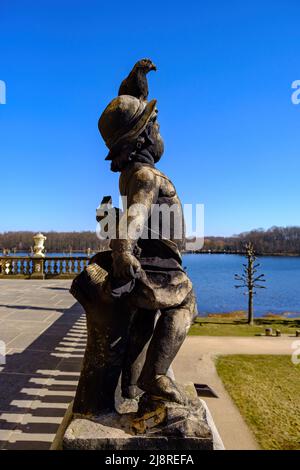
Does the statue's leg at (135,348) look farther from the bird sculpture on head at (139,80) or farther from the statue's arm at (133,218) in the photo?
the bird sculpture on head at (139,80)

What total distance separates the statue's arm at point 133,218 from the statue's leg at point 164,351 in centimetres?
46

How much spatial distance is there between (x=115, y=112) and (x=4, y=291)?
10.3 m

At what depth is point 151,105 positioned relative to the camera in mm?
2383

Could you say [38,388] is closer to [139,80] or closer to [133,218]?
[133,218]

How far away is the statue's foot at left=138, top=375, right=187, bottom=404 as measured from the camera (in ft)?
6.96

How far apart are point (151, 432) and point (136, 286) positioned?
84 centimetres

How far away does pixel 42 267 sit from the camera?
1544 centimetres

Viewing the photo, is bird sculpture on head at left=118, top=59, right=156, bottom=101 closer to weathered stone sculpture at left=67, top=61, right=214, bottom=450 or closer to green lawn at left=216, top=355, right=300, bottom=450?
weathered stone sculpture at left=67, top=61, right=214, bottom=450

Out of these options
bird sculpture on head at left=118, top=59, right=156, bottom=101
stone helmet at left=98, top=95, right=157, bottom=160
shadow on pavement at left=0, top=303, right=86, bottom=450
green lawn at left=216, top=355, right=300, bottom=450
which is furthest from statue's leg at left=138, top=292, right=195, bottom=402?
green lawn at left=216, top=355, right=300, bottom=450

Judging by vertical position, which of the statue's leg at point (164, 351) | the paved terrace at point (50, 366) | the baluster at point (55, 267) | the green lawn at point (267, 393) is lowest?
the green lawn at point (267, 393)

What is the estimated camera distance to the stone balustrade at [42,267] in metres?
15.4

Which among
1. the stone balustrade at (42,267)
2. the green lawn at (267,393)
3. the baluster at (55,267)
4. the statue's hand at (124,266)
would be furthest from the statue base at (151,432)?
the baluster at (55,267)
